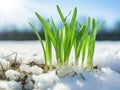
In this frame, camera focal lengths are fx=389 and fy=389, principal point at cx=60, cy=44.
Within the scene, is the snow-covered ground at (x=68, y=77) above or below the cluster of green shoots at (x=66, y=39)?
below

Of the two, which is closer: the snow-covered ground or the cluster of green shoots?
the snow-covered ground

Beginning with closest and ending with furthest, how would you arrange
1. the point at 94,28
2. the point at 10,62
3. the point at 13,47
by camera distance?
the point at 94,28
the point at 10,62
the point at 13,47

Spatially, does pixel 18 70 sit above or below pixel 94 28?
below

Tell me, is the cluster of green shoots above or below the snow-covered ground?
above

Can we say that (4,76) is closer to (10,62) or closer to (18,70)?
(18,70)

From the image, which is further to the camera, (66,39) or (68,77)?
(66,39)

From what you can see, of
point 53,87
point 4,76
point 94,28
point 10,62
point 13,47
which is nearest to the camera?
point 53,87

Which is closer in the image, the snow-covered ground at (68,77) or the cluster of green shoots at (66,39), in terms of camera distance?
the snow-covered ground at (68,77)

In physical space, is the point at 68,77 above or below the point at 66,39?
below

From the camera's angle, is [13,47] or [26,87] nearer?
[26,87]

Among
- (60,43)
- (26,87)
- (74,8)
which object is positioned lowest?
(26,87)

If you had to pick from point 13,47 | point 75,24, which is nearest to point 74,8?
point 75,24
